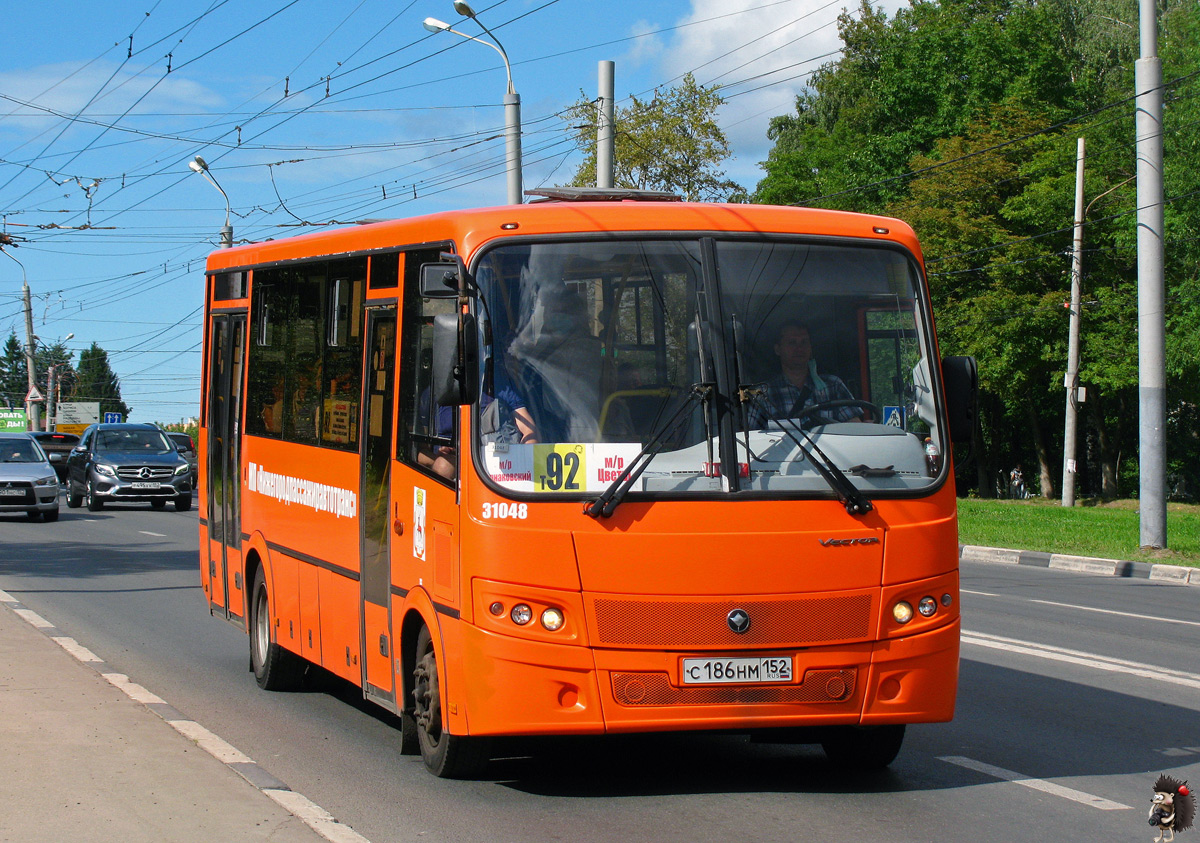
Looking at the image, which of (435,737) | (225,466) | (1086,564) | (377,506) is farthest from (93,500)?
(435,737)

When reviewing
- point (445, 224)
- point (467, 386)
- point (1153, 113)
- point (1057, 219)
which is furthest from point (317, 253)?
point (1057, 219)

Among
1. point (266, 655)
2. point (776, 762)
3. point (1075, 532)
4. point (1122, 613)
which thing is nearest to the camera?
point (776, 762)

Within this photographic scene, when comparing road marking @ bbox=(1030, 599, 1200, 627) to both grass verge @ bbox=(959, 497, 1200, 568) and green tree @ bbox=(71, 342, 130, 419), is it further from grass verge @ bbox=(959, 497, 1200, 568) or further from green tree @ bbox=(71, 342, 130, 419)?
green tree @ bbox=(71, 342, 130, 419)

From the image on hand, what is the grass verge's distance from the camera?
72.0 ft

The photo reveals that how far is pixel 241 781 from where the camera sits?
256 inches

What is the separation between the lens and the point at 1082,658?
1094 centimetres

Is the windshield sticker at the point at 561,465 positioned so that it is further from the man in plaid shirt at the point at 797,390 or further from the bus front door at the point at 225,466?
the bus front door at the point at 225,466

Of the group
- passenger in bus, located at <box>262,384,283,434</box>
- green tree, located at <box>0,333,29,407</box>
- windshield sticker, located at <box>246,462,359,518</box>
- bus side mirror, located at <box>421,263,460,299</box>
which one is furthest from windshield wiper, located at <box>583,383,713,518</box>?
green tree, located at <box>0,333,29,407</box>

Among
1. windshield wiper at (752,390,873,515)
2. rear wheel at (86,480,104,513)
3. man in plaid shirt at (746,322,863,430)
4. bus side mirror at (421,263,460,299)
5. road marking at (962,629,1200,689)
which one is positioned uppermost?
bus side mirror at (421,263,460,299)

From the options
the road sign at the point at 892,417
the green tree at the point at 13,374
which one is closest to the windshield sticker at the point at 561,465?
the road sign at the point at 892,417

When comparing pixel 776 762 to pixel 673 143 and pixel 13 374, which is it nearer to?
pixel 673 143

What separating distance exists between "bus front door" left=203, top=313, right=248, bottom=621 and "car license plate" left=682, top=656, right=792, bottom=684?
5127 mm

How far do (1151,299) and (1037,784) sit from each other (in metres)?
16.6

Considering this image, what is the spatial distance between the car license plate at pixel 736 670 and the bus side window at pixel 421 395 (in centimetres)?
135
